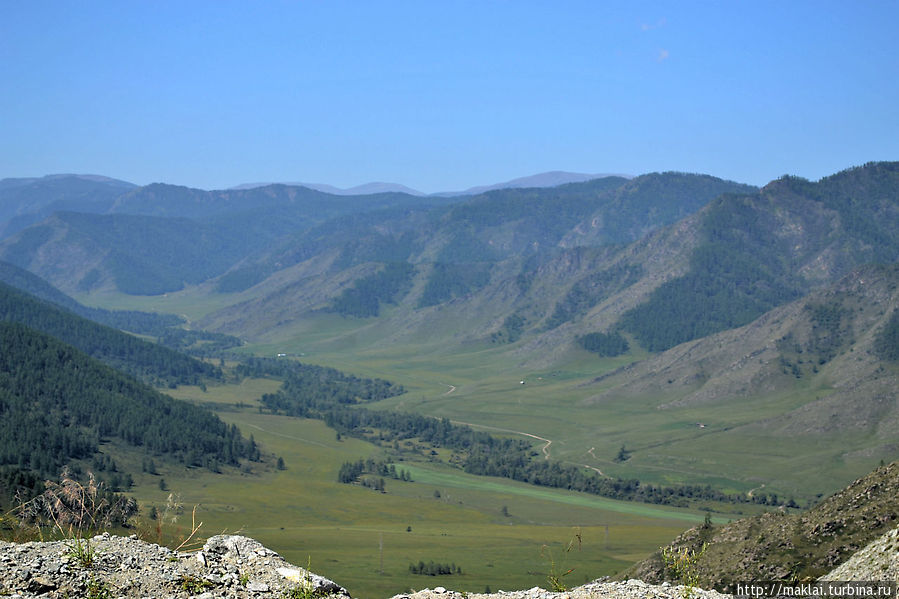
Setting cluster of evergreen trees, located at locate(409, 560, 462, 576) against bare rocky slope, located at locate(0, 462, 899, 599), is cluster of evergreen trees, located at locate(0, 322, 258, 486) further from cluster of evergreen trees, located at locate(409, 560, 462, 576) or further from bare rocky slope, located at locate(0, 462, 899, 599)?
bare rocky slope, located at locate(0, 462, 899, 599)

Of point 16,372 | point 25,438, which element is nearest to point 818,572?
point 25,438

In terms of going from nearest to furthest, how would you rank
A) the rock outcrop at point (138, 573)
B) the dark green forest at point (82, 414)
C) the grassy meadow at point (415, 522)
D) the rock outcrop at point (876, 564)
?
1. the rock outcrop at point (138, 573)
2. the rock outcrop at point (876, 564)
3. the grassy meadow at point (415, 522)
4. the dark green forest at point (82, 414)

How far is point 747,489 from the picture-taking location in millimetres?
156750

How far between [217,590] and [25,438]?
122 metres

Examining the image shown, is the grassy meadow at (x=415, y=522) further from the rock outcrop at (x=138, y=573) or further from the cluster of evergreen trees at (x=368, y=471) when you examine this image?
the rock outcrop at (x=138, y=573)

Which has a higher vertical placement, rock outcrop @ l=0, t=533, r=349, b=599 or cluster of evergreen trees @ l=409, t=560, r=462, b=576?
rock outcrop @ l=0, t=533, r=349, b=599

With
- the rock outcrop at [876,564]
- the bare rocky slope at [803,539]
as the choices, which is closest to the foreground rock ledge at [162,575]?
the rock outcrop at [876,564]

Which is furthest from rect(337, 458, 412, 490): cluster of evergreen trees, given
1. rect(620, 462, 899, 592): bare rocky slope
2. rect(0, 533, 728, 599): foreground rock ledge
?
rect(0, 533, 728, 599): foreground rock ledge

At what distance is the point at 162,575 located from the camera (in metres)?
21.0

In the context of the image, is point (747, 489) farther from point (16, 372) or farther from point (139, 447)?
point (16, 372)

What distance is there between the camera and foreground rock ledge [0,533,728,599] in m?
20.0

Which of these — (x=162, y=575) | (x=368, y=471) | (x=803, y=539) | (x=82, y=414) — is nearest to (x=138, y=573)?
(x=162, y=575)

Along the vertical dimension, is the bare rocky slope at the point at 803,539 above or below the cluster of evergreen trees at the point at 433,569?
above

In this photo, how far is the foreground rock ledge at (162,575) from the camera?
2005 cm
